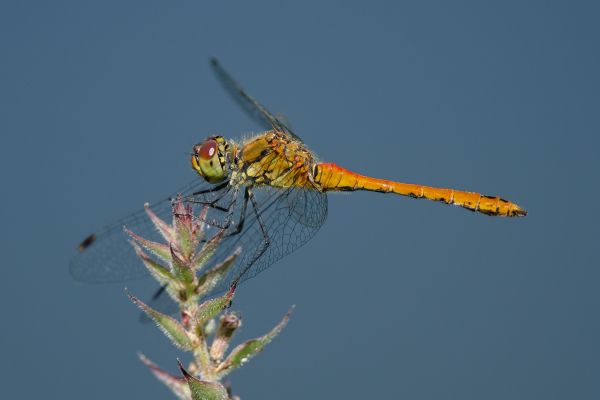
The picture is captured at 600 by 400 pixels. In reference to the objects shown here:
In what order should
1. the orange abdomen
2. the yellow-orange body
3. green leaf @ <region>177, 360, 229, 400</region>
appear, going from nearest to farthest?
green leaf @ <region>177, 360, 229, 400</region>, the yellow-orange body, the orange abdomen

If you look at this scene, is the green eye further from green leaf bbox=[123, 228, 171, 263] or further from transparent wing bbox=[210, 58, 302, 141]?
green leaf bbox=[123, 228, 171, 263]

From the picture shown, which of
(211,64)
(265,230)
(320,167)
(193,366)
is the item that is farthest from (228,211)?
(193,366)

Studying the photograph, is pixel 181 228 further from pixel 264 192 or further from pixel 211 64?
pixel 211 64

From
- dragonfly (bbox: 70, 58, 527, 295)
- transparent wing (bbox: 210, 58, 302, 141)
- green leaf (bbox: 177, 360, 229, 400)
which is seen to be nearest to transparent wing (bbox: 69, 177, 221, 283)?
dragonfly (bbox: 70, 58, 527, 295)

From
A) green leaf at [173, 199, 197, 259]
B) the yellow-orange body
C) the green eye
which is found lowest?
green leaf at [173, 199, 197, 259]

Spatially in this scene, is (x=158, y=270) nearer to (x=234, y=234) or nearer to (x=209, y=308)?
(x=209, y=308)

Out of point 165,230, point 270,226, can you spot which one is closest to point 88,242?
point 270,226
